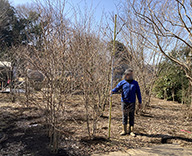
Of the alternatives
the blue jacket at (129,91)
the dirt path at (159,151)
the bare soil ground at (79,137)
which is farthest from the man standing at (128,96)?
the dirt path at (159,151)

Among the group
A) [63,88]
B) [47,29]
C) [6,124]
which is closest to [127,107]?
[63,88]

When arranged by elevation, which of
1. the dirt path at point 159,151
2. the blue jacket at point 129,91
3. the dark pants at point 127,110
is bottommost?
the dirt path at point 159,151

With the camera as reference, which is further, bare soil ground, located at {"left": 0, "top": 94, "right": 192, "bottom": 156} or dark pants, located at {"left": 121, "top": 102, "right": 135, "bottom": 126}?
dark pants, located at {"left": 121, "top": 102, "right": 135, "bottom": 126}

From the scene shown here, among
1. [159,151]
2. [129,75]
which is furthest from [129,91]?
[159,151]

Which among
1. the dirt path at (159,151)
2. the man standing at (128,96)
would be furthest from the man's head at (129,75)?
the dirt path at (159,151)

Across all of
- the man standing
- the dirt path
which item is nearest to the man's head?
the man standing

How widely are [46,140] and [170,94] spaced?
32.0 feet

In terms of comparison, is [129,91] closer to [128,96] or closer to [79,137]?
[128,96]

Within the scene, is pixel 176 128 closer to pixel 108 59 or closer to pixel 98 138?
pixel 98 138

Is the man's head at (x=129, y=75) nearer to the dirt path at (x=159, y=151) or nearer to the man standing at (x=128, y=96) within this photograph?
the man standing at (x=128, y=96)

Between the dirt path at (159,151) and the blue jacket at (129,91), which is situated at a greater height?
the blue jacket at (129,91)

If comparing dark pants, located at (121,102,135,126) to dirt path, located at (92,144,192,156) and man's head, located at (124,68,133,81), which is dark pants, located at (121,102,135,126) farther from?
dirt path, located at (92,144,192,156)

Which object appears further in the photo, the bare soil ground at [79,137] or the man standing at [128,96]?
the man standing at [128,96]

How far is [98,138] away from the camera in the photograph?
352cm
